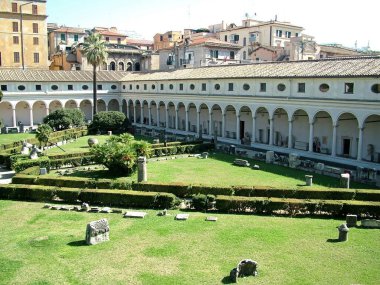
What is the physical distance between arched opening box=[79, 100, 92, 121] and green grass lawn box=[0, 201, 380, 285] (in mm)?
50904

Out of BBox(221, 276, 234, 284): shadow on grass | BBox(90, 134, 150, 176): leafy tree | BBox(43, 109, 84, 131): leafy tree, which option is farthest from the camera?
BBox(43, 109, 84, 131): leafy tree

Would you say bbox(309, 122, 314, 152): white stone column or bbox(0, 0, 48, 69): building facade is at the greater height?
bbox(0, 0, 48, 69): building facade

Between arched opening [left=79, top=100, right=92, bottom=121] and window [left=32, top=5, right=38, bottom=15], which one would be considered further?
window [left=32, top=5, right=38, bottom=15]

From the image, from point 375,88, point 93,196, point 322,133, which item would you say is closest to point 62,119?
point 93,196

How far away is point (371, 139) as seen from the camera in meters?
36.0

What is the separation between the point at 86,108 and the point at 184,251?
Result: 58.8m

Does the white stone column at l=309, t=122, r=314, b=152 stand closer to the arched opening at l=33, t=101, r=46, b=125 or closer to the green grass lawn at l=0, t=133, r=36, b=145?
the green grass lawn at l=0, t=133, r=36, b=145

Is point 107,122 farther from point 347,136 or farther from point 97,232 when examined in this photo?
point 97,232

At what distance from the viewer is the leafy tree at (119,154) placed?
3209cm

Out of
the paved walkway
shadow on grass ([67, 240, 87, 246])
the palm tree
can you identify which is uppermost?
the palm tree

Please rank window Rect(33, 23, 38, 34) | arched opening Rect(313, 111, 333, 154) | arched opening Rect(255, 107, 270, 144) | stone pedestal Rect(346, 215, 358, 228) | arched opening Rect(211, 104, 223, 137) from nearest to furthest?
1. stone pedestal Rect(346, 215, 358, 228)
2. arched opening Rect(313, 111, 333, 154)
3. arched opening Rect(255, 107, 270, 144)
4. arched opening Rect(211, 104, 223, 137)
5. window Rect(33, 23, 38, 34)

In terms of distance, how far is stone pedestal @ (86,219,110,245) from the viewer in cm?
1848

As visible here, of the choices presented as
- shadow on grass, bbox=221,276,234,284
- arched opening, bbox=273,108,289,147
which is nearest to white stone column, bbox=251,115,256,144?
arched opening, bbox=273,108,289,147

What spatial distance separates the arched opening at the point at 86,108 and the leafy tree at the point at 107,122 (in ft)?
48.6
